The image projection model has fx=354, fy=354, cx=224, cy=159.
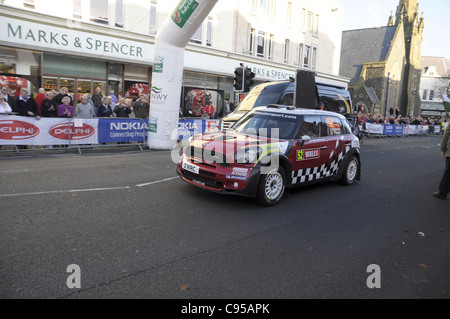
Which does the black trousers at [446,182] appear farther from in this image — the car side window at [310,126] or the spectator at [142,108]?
the spectator at [142,108]

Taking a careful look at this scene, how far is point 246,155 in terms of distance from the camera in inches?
238

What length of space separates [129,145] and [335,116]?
788cm

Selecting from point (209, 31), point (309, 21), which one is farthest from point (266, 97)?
point (309, 21)

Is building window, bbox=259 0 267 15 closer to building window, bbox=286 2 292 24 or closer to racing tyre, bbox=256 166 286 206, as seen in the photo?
building window, bbox=286 2 292 24

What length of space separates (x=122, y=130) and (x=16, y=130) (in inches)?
136

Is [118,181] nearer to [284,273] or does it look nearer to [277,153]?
[277,153]

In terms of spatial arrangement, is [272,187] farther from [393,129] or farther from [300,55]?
[393,129]

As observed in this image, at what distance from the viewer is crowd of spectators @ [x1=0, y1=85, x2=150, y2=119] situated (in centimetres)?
1142

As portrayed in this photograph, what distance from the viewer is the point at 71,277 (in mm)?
3461

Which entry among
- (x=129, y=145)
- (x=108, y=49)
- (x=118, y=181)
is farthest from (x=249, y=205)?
(x=108, y=49)

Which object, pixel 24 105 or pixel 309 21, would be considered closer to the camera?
pixel 24 105

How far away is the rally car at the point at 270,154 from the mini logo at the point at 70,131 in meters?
6.49

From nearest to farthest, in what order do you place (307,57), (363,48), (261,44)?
(261,44) → (307,57) → (363,48)

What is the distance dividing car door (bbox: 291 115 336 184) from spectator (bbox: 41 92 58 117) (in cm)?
899
